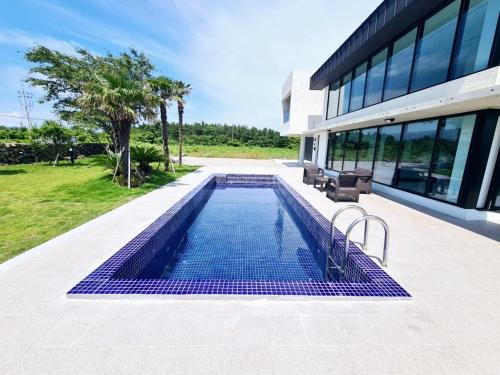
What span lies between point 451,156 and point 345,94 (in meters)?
7.68

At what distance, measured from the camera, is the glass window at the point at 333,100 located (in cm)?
1390

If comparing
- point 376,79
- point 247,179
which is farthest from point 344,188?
point 247,179

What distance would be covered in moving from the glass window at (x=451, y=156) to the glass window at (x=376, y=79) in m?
3.70

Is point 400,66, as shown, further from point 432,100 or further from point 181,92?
point 181,92

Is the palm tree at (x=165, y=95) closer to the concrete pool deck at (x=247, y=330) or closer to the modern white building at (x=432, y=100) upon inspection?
the modern white building at (x=432, y=100)

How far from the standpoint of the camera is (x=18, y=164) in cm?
1394

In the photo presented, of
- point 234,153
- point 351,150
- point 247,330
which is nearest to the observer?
point 247,330

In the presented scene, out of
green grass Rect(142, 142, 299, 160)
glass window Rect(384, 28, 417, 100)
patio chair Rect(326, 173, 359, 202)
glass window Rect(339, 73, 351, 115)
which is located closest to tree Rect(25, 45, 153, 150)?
green grass Rect(142, 142, 299, 160)

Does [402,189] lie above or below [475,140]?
below

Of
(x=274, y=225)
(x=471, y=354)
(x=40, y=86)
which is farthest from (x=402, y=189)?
(x=40, y=86)

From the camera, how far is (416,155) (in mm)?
7703

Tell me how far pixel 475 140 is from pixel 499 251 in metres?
2.95

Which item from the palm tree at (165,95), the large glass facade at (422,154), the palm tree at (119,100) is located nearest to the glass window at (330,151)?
the large glass facade at (422,154)

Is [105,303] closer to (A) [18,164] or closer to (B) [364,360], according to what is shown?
(B) [364,360]
